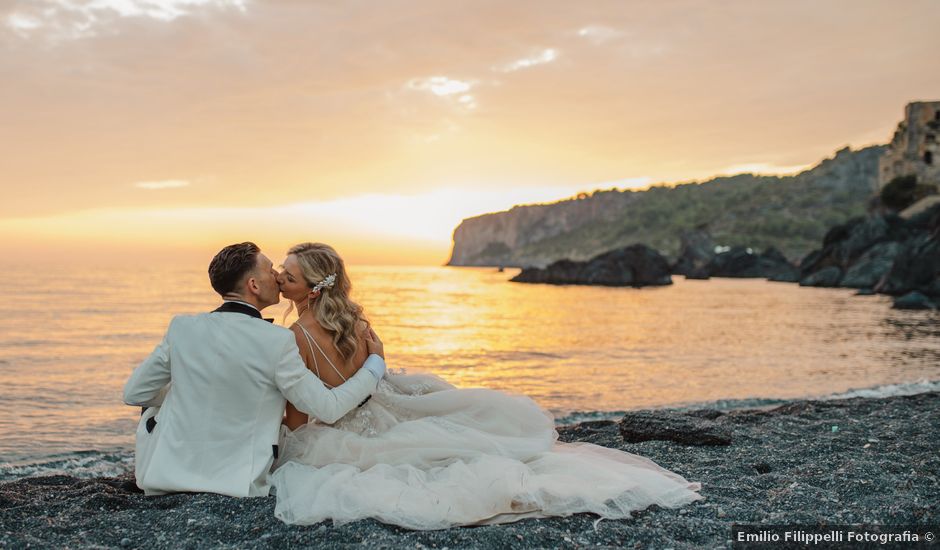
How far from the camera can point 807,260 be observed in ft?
243

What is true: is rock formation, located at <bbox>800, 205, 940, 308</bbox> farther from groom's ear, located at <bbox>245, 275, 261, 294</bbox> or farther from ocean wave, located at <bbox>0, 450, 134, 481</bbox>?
groom's ear, located at <bbox>245, 275, 261, 294</bbox>

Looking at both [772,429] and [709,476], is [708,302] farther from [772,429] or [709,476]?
[709,476]

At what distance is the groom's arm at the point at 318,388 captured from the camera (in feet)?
15.7

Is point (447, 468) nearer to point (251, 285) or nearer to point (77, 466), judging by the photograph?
point (251, 285)

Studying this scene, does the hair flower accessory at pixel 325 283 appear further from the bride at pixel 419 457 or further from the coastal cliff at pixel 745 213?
the coastal cliff at pixel 745 213

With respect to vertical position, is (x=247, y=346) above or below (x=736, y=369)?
above

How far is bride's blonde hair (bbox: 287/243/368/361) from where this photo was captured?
203 inches

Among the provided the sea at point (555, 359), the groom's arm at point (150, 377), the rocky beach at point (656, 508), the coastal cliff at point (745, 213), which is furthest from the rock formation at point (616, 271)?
the groom's arm at point (150, 377)

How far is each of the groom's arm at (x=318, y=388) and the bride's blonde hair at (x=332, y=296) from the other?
258 millimetres

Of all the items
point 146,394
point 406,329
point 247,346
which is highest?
point 247,346

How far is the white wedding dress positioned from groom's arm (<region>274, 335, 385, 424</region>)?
333mm

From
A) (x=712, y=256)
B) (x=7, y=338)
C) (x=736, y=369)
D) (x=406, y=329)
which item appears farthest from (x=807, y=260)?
(x=7, y=338)

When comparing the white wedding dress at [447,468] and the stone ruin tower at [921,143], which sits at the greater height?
the stone ruin tower at [921,143]

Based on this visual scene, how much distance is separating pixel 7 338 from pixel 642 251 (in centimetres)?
7433
